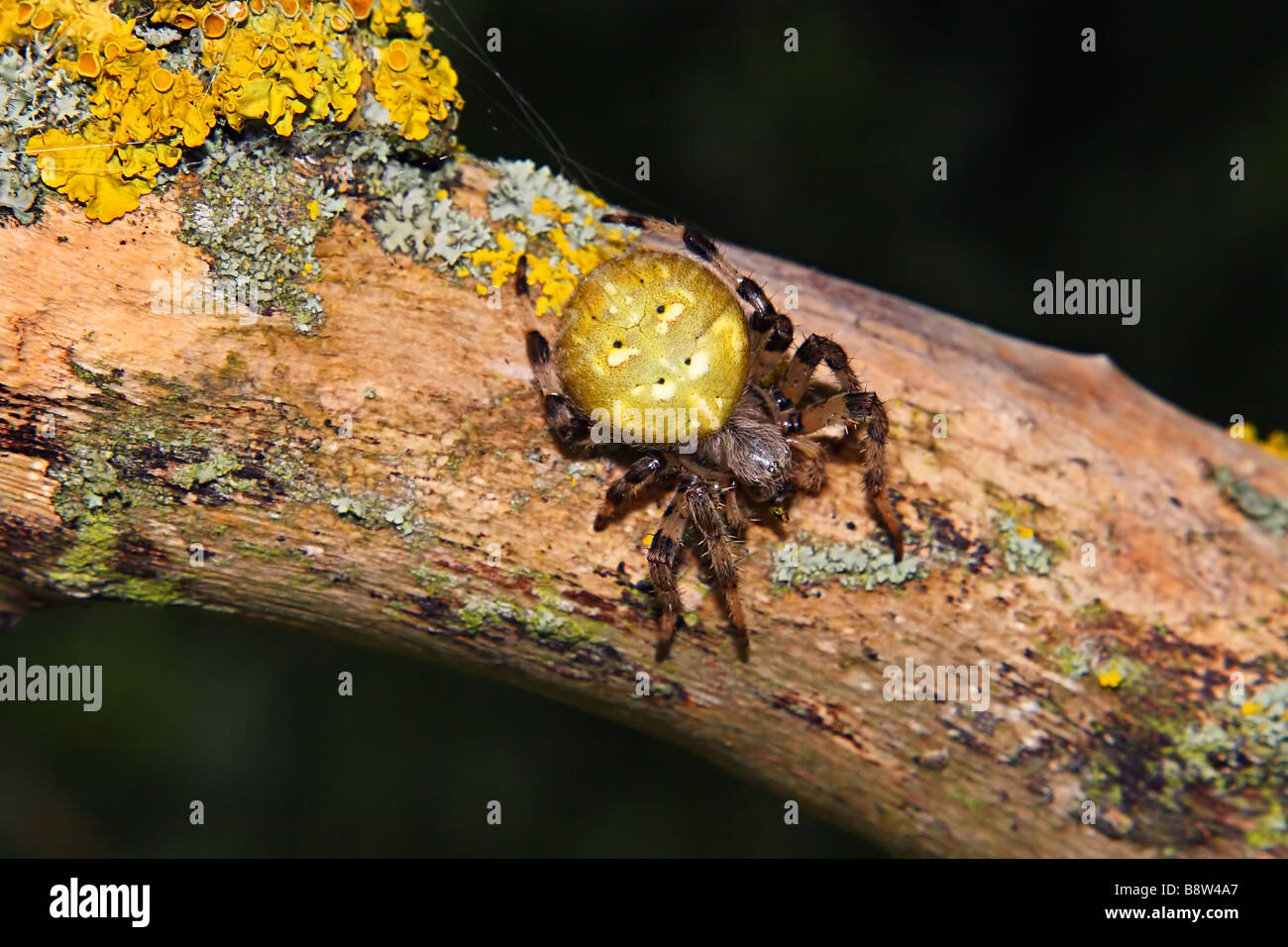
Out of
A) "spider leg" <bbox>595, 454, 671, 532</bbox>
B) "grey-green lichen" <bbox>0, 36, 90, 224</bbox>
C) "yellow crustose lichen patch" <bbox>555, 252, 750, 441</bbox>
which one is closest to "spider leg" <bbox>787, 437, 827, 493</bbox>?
"yellow crustose lichen patch" <bbox>555, 252, 750, 441</bbox>

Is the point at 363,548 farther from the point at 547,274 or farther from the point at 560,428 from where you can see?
the point at 547,274

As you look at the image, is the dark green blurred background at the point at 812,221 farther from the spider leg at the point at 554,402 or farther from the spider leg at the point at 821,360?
the spider leg at the point at 554,402

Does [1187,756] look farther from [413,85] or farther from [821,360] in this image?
[413,85]

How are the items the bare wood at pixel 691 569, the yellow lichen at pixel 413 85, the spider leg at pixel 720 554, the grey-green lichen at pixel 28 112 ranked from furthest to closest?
the spider leg at pixel 720 554
the yellow lichen at pixel 413 85
the bare wood at pixel 691 569
the grey-green lichen at pixel 28 112

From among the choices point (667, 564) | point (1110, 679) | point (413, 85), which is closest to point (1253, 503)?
point (1110, 679)

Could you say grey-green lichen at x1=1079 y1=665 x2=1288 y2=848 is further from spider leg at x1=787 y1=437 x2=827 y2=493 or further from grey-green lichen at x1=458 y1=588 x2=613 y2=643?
grey-green lichen at x1=458 y1=588 x2=613 y2=643

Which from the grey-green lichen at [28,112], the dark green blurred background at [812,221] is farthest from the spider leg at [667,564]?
the dark green blurred background at [812,221]
